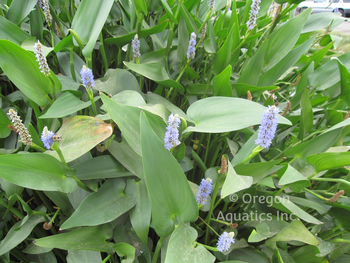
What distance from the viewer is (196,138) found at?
70 centimetres

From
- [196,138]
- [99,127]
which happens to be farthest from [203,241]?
[99,127]

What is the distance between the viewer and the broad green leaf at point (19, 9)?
55 centimetres

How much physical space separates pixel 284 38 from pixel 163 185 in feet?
1.75

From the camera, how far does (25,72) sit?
0.43 m

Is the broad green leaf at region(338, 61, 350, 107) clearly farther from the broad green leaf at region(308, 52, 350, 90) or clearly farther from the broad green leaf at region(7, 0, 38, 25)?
the broad green leaf at region(7, 0, 38, 25)

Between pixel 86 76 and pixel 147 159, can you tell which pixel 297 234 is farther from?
pixel 86 76

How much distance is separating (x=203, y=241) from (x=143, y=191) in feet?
0.78

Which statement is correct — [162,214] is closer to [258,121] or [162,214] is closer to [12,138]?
[258,121]

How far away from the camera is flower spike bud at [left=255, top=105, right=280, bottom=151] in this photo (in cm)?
31

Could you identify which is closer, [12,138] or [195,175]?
[12,138]

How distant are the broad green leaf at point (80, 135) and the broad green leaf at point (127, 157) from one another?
64 mm

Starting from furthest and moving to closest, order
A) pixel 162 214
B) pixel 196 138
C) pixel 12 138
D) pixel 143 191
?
pixel 196 138 < pixel 12 138 < pixel 143 191 < pixel 162 214

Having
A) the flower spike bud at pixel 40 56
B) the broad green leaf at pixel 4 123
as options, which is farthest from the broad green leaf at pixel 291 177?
the broad green leaf at pixel 4 123

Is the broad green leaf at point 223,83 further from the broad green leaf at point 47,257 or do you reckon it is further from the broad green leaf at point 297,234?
the broad green leaf at point 47,257
